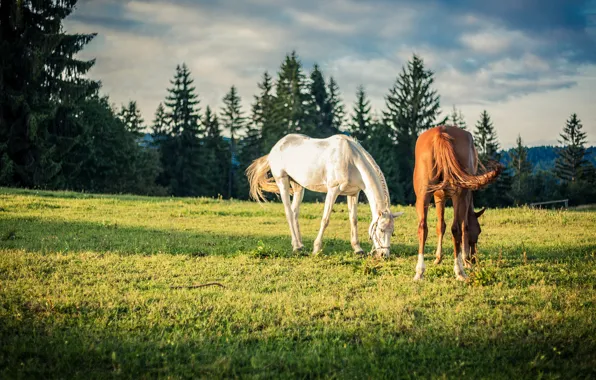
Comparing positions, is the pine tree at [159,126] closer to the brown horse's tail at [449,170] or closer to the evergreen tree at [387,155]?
the evergreen tree at [387,155]

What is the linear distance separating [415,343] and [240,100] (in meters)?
70.5

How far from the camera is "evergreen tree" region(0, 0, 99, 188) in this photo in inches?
1256

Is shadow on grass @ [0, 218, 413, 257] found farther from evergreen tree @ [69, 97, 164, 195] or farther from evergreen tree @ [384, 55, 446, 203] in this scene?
evergreen tree @ [384, 55, 446, 203]

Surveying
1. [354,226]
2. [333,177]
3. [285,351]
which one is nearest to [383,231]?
[354,226]

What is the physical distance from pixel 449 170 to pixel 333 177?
356 centimetres

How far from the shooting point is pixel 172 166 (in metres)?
61.9

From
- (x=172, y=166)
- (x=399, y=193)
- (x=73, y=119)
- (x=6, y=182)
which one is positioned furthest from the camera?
(x=172, y=166)

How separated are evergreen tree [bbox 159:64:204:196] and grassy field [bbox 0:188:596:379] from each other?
4960 centimetres

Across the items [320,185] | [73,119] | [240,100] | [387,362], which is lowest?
[387,362]

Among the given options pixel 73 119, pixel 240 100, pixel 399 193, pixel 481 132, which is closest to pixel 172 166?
pixel 240 100

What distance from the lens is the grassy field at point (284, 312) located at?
15.0ft

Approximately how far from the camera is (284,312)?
6121 mm

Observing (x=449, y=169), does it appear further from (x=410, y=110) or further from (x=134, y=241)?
(x=410, y=110)

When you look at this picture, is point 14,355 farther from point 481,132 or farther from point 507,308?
point 481,132
